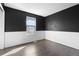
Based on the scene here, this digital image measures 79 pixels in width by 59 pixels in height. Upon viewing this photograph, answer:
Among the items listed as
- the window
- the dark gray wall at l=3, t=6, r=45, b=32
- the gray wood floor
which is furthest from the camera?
the window

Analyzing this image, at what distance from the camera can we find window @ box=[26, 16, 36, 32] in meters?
4.78

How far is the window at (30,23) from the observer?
15.7 feet

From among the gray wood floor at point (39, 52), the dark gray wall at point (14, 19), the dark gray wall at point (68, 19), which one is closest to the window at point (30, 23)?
the dark gray wall at point (14, 19)

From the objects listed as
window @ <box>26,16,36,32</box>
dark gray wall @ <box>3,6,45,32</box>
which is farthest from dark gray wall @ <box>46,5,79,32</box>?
dark gray wall @ <box>3,6,45,32</box>

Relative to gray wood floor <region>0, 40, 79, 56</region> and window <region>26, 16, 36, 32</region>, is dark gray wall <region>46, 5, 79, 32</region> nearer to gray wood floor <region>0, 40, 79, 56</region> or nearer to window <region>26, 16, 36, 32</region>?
gray wood floor <region>0, 40, 79, 56</region>

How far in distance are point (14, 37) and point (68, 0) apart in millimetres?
3763

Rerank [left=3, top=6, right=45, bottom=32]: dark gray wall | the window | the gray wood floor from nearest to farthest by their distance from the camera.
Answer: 1. the gray wood floor
2. [left=3, top=6, right=45, bottom=32]: dark gray wall
3. the window

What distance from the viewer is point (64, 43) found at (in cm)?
412

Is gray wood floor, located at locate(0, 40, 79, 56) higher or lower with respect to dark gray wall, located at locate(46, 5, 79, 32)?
lower

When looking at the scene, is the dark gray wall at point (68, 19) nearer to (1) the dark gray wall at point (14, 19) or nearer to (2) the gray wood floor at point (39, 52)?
(2) the gray wood floor at point (39, 52)

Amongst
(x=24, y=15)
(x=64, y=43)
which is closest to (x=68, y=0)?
(x=64, y=43)

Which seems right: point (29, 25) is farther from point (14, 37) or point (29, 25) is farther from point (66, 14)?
point (66, 14)

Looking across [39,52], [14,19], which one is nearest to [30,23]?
[14,19]

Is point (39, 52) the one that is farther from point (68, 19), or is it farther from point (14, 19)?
point (68, 19)
